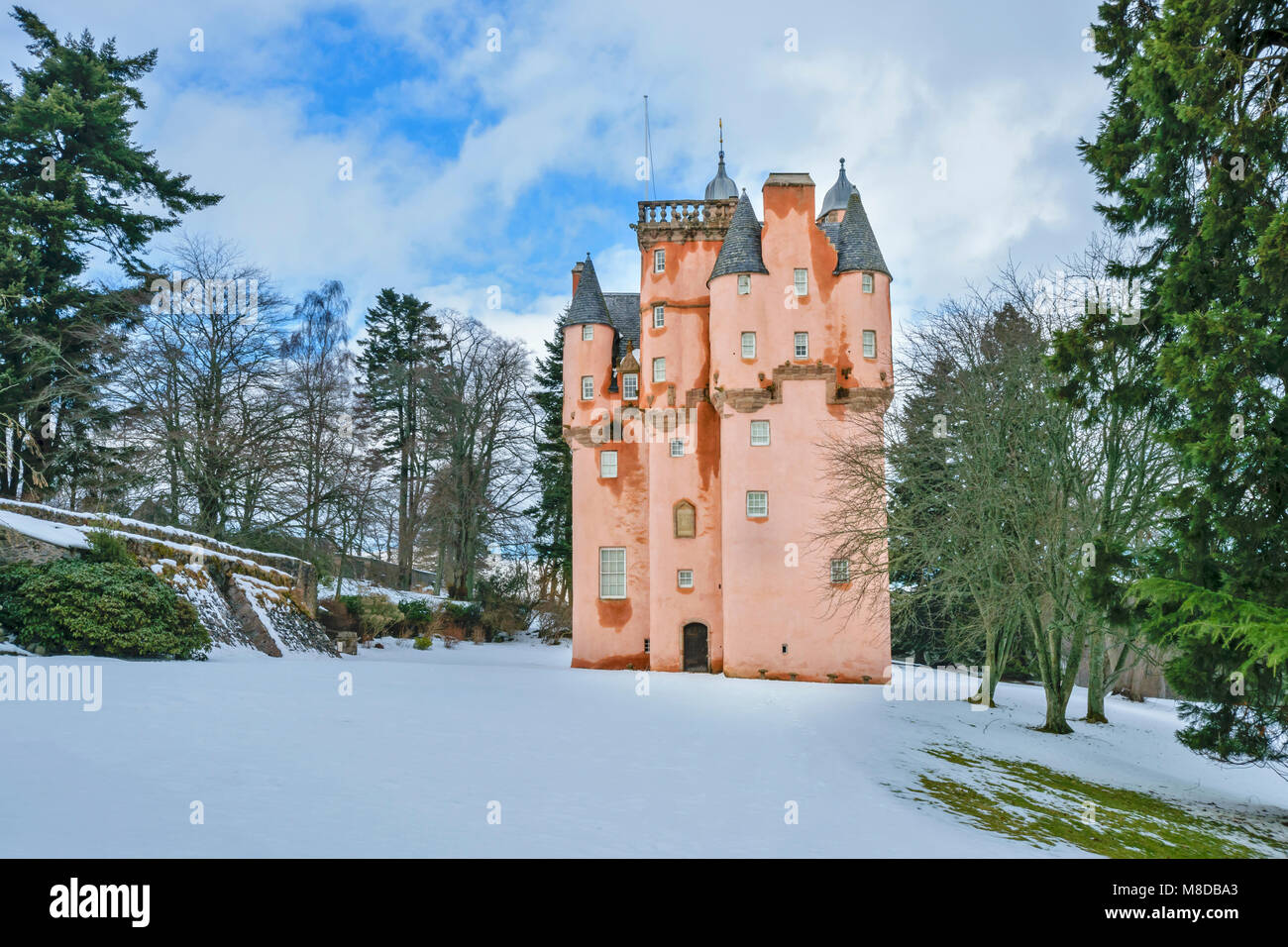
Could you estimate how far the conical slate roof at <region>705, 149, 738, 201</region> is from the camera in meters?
36.7

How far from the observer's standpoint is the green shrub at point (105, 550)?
1474 centimetres

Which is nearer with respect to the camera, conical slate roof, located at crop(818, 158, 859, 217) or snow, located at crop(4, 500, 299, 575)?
snow, located at crop(4, 500, 299, 575)

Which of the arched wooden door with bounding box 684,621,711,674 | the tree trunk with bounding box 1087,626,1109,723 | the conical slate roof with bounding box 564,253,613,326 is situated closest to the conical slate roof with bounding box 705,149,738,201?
the conical slate roof with bounding box 564,253,613,326

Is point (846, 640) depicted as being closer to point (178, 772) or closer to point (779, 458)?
point (779, 458)

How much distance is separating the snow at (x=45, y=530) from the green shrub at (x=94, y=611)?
1.91 ft

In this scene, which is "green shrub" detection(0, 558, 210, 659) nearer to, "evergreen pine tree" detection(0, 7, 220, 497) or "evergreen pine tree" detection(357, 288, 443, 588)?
"evergreen pine tree" detection(0, 7, 220, 497)

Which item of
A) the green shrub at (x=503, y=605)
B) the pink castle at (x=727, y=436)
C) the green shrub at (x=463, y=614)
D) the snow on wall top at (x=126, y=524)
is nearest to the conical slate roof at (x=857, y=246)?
the pink castle at (x=727, y=436)

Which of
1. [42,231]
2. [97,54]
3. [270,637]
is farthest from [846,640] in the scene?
[97,54]

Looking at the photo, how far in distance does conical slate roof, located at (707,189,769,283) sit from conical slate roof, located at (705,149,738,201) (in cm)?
673

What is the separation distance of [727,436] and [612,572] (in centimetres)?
706

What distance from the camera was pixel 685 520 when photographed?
98.6 ft

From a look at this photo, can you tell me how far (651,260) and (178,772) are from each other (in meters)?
26.7

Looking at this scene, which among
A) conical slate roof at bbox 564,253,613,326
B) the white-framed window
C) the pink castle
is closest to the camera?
the pink castle

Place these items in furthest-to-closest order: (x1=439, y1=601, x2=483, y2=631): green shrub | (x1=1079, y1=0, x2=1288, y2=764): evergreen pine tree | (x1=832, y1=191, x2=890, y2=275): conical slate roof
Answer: (x1=439, y1=601, x2=483, y2=631): green shrub, (x1=832, y1=191, x2=890, y2=275): conical slate roof, (x1=1079, y1=0, x2=1288, y2=764): evergreen pine tree
